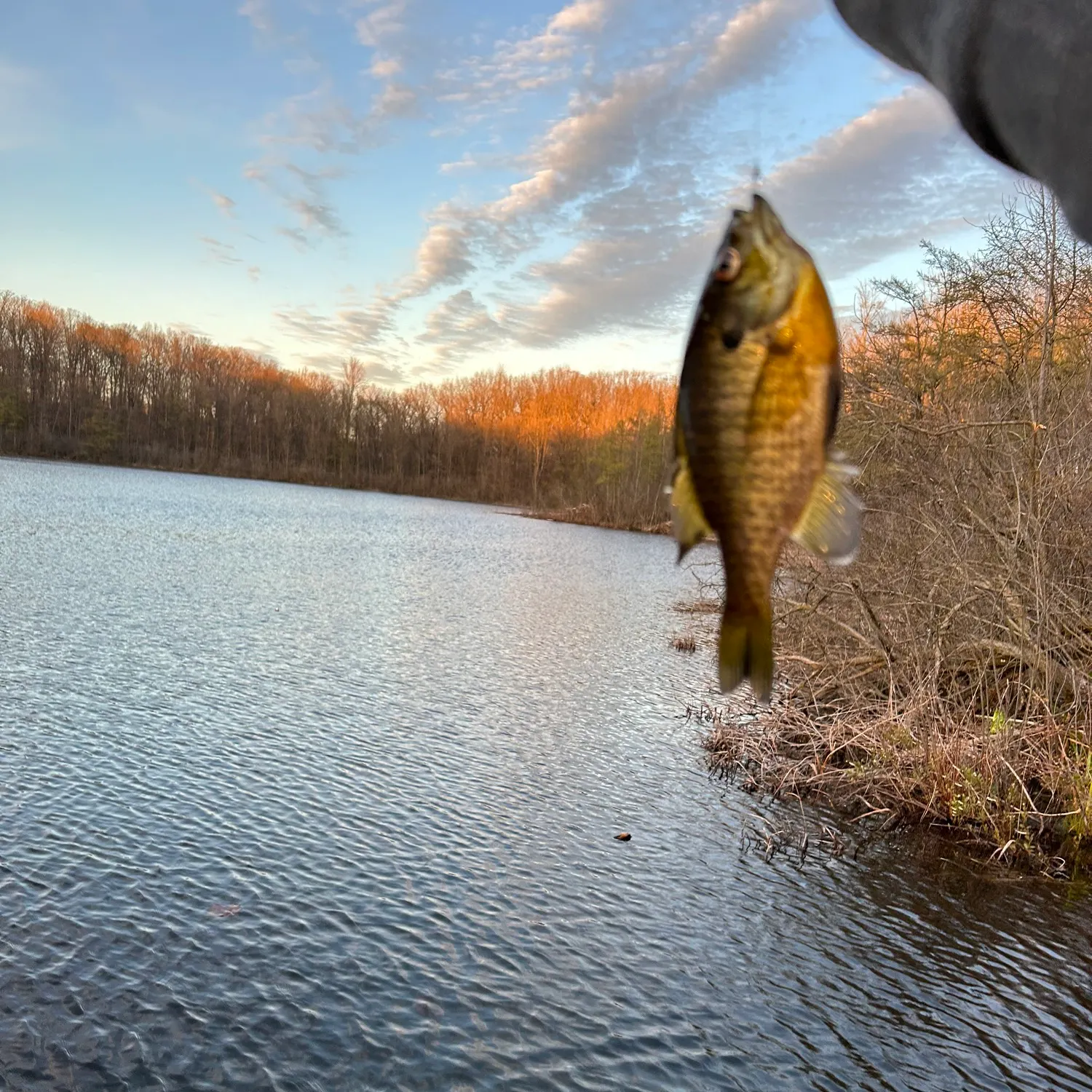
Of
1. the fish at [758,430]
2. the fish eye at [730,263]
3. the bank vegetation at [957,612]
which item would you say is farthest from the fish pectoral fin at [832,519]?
the bank vegetation at [957,612]

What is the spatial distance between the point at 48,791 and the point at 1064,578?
1218cm

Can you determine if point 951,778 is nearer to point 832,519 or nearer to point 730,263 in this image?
point 832,519

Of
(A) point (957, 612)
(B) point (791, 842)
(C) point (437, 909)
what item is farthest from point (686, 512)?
(A) point (957, 612)

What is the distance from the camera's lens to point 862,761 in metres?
12.5

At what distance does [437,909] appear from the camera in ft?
28.4

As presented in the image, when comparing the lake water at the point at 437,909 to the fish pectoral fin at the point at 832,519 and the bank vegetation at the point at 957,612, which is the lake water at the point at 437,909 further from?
the fish pectoral fin at the point at 832,519

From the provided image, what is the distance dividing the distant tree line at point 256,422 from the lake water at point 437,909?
55.1m

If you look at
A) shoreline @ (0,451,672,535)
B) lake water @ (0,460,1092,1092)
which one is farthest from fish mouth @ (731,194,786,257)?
shoreline @ (0,451,672,535)

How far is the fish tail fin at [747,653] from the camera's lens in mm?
577

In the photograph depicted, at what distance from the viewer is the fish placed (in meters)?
0.58

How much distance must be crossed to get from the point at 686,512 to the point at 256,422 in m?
94.3

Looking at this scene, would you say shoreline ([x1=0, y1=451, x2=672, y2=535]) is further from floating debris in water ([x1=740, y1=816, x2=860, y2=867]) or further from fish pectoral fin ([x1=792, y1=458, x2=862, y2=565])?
fish pectoral fin ([x1=792, y1=458, x2=862, y2=565])

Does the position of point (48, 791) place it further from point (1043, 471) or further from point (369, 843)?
point (1043, 471)

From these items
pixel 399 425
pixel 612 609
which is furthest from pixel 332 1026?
pixel 399 425
